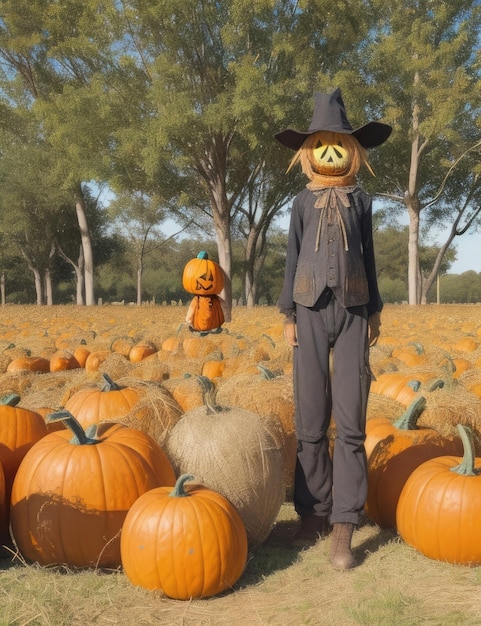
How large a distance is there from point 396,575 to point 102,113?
60.1 feet

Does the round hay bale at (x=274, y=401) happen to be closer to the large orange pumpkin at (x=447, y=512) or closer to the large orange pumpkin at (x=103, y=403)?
the large orange pumpkin at (x=103, y=403)

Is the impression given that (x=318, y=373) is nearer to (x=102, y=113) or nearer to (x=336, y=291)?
(x=336, y=291)

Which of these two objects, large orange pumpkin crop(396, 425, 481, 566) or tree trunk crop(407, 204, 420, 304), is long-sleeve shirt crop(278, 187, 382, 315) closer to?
large orange pumpkin crop(396, 425, 481, 566)

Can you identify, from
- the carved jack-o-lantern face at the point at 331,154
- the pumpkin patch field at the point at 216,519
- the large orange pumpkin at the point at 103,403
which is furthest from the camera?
the large orange pumpkin at the point at 103,403

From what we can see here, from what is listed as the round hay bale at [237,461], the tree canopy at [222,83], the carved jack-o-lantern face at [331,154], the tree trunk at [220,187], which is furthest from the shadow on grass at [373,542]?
the tree trunk at [220,187]

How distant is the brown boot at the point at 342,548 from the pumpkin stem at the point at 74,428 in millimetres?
1271

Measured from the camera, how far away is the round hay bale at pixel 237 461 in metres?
3.18

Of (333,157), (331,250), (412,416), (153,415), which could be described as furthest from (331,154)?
(153,415)

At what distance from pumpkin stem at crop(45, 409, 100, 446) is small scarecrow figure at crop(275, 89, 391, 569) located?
109cm

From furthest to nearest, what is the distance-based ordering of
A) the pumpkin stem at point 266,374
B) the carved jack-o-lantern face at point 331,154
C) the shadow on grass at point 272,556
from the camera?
1. the pumpkin stem at point 266,374
2. the carved jack-o-lantern face at point 331,154
3. the shadow on grass at point 272,556

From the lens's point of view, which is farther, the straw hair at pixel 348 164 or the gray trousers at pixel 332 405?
the straw hair at pixel 348 164

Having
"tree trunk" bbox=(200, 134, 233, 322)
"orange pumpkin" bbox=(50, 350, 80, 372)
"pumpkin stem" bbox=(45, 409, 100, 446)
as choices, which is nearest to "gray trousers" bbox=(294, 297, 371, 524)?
"pumpkin stem" bbox=(45, 409, 100, 446)

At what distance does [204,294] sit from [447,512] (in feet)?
22.7

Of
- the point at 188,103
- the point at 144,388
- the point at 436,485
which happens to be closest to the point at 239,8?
the point at 188,103
